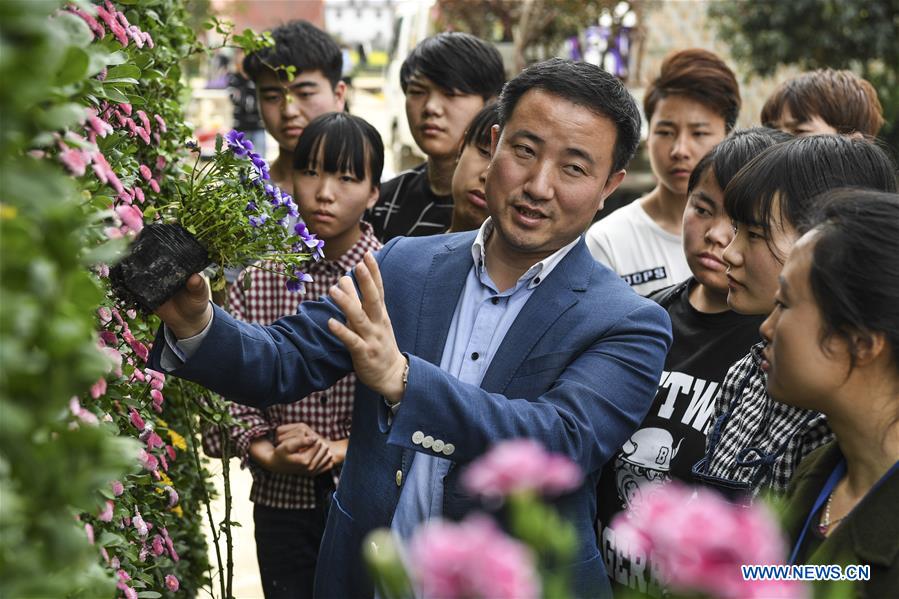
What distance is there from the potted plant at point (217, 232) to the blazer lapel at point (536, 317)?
0.41m

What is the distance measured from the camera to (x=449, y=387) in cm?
186

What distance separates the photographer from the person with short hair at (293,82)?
4.03 metres

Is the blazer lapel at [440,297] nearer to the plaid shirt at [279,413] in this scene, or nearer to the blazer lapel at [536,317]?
the blazer lapel at [536,317]

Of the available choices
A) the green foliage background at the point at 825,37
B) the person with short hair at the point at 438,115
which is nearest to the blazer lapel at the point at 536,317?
the person with short hair at the point at 438,115

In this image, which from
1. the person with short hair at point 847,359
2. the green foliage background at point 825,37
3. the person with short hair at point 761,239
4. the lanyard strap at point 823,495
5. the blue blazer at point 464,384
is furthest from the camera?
the green foliage background at point 825,37

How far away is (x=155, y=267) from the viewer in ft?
5.80

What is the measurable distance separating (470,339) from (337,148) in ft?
4.36

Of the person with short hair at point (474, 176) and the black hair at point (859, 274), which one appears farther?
the person with short hair at point (474, 176)

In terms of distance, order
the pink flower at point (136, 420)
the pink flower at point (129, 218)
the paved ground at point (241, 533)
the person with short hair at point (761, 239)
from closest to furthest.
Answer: the pink flower at point (129, 218) → the pink flower at point (136, 420) → the person with short hair at point (761, 239) → the paved ground at point (241, 533)

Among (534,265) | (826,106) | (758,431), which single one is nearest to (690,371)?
(758,431)

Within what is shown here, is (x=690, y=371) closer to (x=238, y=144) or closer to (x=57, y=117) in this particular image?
(x=238, y=144)

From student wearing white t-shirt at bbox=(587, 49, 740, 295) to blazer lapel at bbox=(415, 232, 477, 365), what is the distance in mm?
1198

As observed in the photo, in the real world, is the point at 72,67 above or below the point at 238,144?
above

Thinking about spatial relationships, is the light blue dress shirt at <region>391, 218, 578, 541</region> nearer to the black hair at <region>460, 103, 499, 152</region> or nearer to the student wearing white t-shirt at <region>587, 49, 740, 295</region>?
the black hair at <region>460, 103, 499, 152</region>
